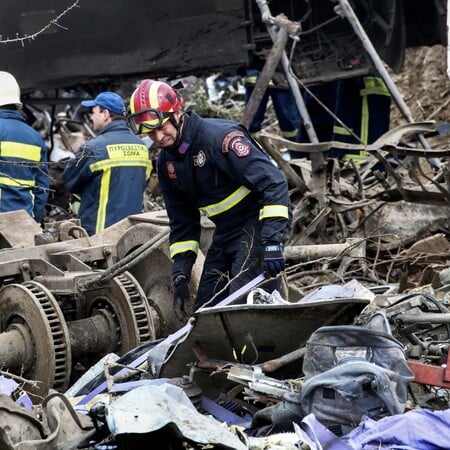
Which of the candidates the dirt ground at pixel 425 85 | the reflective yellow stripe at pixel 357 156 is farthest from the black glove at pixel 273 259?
the dirt ground at pixel 425 85

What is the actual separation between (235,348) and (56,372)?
4.50ft

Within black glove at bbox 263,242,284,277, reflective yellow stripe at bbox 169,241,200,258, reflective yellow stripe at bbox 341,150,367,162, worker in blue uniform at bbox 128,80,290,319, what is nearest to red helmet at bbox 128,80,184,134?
worker in blue uniform at bbox 128,80,290,319

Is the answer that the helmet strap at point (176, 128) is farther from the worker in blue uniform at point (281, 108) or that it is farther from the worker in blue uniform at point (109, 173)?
the worker in blue uniform at point (281, 108)

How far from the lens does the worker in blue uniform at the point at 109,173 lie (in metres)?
7.83

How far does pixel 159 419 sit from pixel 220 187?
88.0 inches

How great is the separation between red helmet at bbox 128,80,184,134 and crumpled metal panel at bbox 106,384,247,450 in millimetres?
2048

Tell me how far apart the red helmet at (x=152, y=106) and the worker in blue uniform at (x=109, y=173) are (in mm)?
1967

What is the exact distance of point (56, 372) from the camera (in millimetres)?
5598

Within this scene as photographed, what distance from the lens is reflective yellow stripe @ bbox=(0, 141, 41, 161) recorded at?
7840 millimetres

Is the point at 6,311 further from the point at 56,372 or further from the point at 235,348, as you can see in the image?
the point at 235,348

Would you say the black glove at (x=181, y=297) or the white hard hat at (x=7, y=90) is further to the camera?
the white hard hat at (x=7, y=90)

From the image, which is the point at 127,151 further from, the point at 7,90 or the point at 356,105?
the point at 356,105

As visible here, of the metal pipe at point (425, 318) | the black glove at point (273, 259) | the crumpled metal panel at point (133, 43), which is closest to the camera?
the metal pipe at point (425, 318)

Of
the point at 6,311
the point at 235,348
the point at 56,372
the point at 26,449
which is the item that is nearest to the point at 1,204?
the point at 6,311
